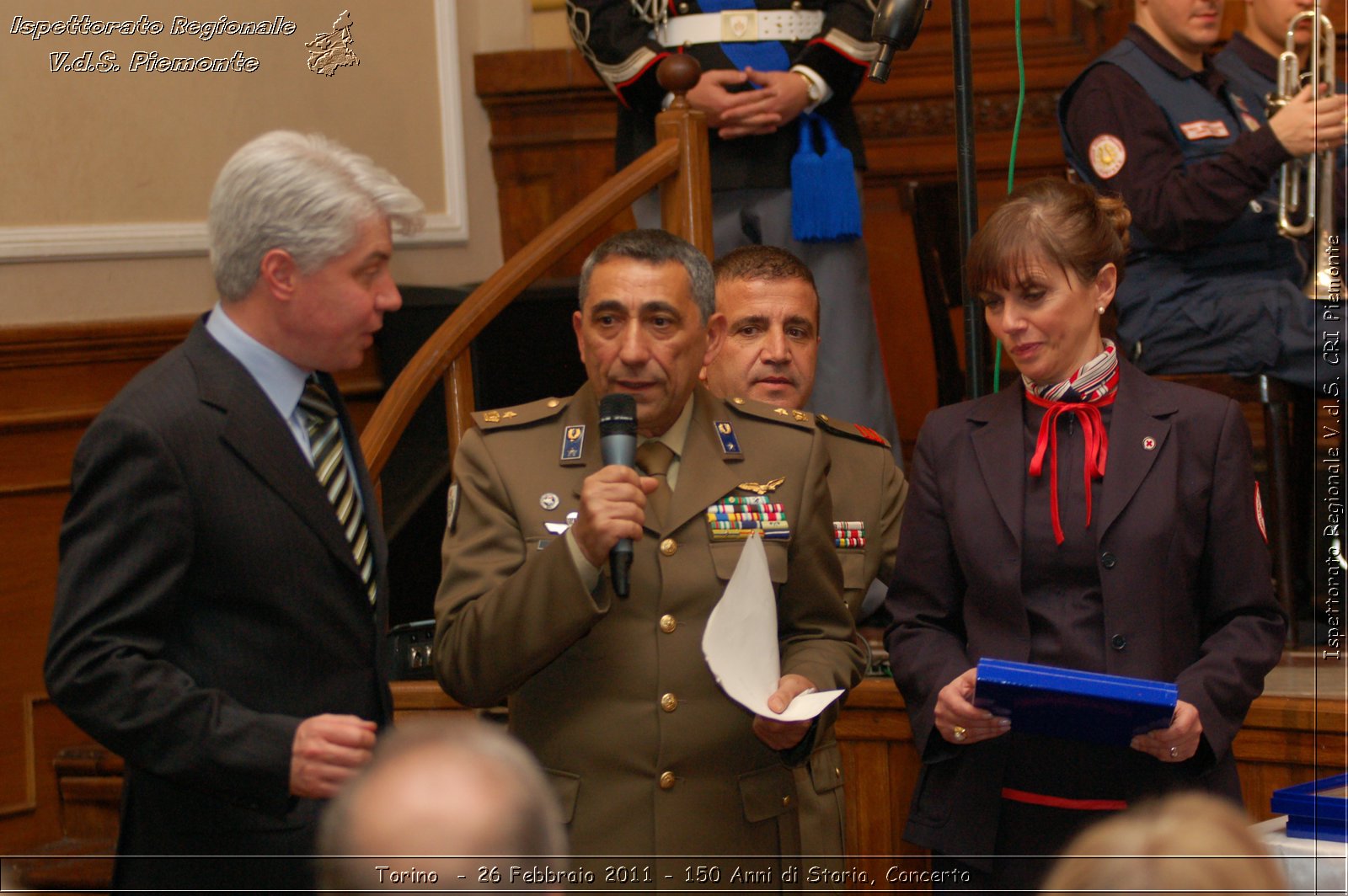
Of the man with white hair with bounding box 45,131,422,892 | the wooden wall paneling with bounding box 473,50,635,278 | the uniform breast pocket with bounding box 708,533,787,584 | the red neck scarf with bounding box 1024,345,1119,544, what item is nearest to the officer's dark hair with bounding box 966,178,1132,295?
the red neck scarf with bounding box 1024,345,1119,544

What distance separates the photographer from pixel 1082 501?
230cm

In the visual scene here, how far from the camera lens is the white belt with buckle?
3.80m

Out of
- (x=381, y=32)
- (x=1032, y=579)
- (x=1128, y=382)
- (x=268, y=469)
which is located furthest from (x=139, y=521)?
(x=381, y=32)

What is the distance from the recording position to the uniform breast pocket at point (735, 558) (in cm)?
228

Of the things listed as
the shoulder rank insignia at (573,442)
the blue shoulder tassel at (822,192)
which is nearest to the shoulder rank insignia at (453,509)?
the shoulder rank insignia at (573,442)

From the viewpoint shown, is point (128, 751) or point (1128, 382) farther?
point (1128, 382)

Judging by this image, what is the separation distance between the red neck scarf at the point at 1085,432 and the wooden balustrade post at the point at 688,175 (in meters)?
1.37

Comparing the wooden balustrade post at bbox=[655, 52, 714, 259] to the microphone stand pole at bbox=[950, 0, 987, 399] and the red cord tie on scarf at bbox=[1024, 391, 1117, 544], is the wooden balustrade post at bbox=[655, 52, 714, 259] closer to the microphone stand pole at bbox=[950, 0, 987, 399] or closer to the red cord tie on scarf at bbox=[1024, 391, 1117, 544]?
the microphone stand pole at bbox=[950, 0, 987, 399]

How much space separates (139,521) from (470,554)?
61cm

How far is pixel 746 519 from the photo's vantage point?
2.32 metres

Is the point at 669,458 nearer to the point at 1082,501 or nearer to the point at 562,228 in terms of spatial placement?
the point at 1082,501

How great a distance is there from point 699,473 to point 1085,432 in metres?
0.57

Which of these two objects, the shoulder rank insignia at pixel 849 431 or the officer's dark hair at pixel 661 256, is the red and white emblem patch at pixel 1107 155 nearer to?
the shoulder rank insignia at pixel 849 431

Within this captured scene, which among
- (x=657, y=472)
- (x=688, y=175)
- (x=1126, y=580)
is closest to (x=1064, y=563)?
(x=1126, y=580)
